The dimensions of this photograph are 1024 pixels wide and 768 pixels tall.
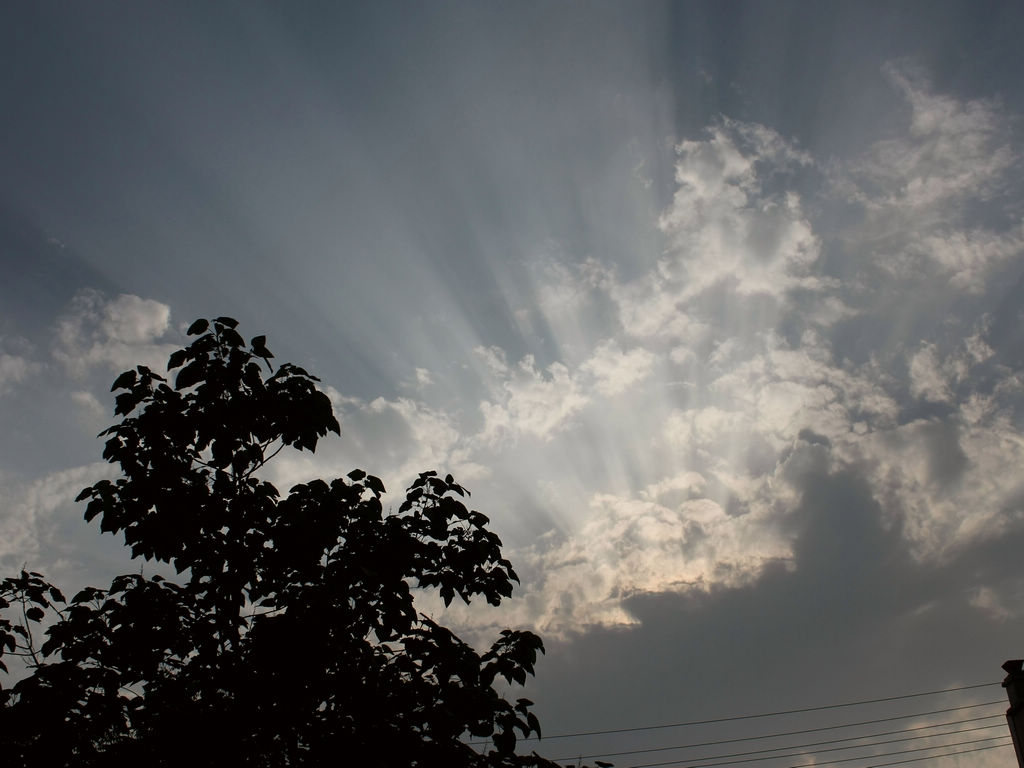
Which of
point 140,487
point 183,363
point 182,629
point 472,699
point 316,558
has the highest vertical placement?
point 183,363

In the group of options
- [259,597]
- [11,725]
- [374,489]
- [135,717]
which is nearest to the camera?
[11,725]

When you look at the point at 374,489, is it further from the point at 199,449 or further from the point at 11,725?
the point at 11,725

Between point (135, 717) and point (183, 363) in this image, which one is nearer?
point (135, 717)

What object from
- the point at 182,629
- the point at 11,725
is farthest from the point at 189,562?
the point at 11,725

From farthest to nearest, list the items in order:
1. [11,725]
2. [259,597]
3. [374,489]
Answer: [374,489], [259,597], [11,725]

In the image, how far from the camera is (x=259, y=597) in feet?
21.7

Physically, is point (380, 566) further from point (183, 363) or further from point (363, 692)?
point (183, 363)

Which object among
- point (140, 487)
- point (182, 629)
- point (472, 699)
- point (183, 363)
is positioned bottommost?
point (472, 699)

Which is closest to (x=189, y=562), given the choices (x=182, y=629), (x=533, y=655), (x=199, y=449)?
(x=182, y=629)

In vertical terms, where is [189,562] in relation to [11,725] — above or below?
above

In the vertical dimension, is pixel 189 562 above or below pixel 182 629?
above

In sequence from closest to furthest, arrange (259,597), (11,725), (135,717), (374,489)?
(11,725)
(135,717)
(259,597)
(374,489)

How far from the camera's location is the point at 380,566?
A: 6.54m

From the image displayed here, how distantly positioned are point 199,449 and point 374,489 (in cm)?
189
